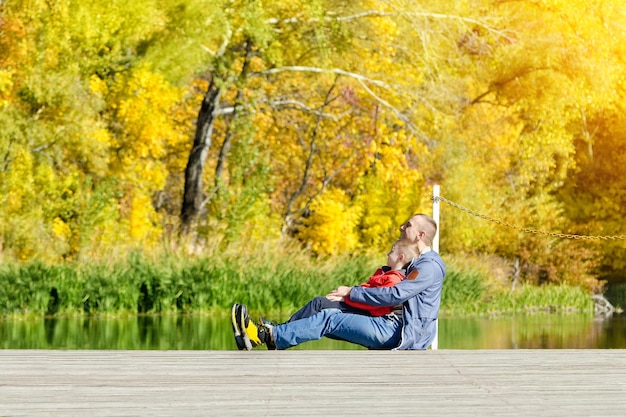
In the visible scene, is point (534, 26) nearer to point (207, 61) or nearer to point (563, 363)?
point (207, 61)

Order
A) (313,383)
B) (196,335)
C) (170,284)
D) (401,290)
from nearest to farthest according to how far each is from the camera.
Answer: (313,383) < (401,290) < (196,335) < (170,284)

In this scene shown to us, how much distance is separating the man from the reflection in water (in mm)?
5679

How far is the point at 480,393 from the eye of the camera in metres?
6.42

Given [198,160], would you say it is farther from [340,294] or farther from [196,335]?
[340,294]

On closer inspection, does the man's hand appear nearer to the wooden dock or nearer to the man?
the man

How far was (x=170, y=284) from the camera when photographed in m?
19.1

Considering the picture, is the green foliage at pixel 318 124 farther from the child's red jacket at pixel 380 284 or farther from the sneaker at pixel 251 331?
the child's red jacket at pixel 380 284

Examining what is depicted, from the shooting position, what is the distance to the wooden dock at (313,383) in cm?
594

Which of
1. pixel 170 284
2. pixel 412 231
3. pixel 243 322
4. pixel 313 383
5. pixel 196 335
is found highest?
pixel 412 231

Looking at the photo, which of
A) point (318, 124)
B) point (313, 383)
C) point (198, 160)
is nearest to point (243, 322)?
point (313, 383)

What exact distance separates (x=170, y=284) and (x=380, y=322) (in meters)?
11.1

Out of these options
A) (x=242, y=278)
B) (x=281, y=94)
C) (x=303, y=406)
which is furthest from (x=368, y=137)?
(x=303, y=406)

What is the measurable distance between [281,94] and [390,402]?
19.5 meters

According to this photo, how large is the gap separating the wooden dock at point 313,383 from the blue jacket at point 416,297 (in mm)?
323
